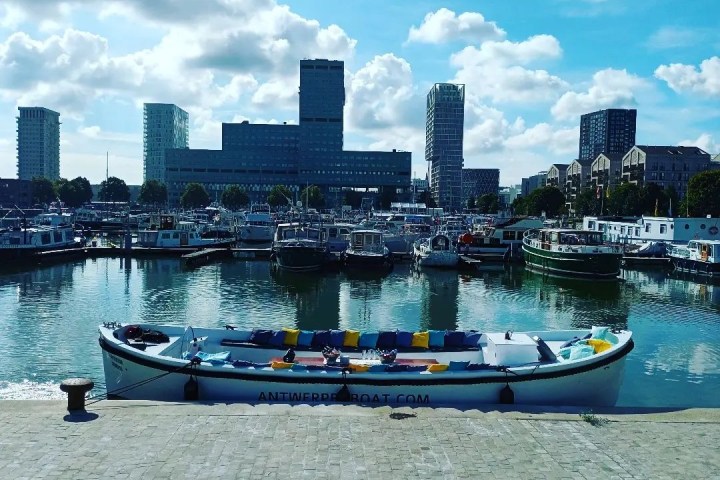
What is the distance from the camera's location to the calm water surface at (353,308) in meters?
23.6

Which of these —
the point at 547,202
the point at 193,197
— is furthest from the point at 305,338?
the point at 193,197

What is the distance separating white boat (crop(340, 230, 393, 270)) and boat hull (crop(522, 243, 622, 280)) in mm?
15254

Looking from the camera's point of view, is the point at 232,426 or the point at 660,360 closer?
the point at 232,426

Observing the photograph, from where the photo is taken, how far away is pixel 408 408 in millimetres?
15211

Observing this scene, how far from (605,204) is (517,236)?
158 ft

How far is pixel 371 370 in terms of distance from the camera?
17.0 meters

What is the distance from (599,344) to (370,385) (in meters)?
7.87

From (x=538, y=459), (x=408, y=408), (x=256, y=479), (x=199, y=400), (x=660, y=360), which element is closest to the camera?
(x=256, y=479)

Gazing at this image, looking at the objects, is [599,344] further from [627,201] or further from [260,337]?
[627,201]

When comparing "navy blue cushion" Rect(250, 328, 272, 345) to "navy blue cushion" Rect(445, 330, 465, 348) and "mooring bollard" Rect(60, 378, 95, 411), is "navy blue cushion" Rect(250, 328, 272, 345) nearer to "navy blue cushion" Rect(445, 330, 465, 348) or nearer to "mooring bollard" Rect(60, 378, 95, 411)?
"navy blue cushion" Rect(445, 330, 465, 348)

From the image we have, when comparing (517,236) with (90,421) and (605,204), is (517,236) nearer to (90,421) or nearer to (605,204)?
(605,204)

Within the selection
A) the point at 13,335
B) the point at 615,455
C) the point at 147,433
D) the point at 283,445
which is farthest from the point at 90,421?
the point at 13,335

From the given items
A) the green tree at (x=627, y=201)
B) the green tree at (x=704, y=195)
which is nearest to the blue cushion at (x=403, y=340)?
the green tree at (x=704, y=195)

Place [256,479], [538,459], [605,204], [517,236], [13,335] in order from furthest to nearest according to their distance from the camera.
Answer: [605,204]
[517,236]
[13,335]
[538,459]
[256,479]
